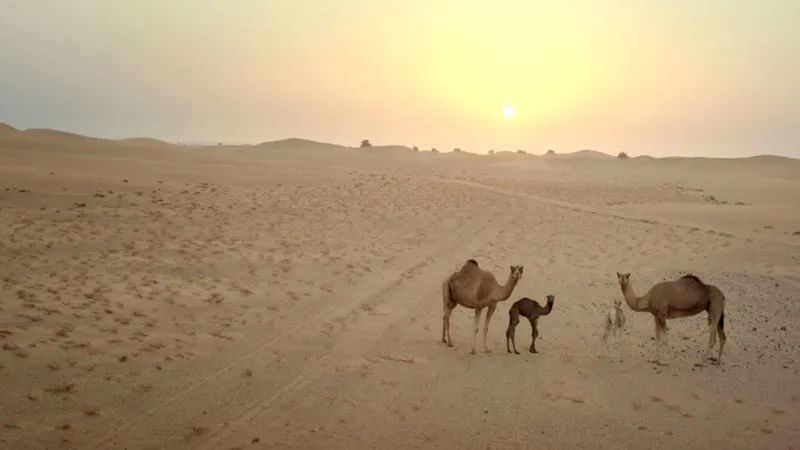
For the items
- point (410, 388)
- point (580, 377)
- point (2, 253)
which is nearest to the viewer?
point (410, 388)

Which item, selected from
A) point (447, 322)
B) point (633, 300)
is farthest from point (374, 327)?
point (633, 300)

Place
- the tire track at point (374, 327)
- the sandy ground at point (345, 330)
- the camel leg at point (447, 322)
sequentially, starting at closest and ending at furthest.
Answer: the tire track at point (374, 327) < the sandy ground at point (345, 330) < the camel leg at point (447, 322)

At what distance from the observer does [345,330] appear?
11.4 metres

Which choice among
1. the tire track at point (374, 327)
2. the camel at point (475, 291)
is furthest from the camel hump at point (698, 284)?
the tire track at point (374, 327)

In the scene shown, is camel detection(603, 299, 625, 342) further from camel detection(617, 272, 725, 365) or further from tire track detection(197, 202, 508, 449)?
tire track detection(197, 202, 508, 449)

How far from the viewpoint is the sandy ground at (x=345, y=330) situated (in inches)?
293

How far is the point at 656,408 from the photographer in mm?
8211

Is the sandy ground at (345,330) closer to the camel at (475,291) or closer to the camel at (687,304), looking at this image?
the camel at (687,304)

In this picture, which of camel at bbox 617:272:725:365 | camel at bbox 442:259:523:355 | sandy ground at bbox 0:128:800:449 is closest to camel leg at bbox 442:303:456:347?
camel at bbox 442:259:523:355

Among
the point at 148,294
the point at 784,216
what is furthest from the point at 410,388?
the point at 784,216

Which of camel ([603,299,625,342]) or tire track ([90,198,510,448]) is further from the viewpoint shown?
camel ([603,299,625,342])

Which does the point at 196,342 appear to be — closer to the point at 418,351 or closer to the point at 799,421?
the point at 418,351

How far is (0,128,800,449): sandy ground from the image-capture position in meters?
7.45

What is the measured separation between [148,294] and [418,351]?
546cm
